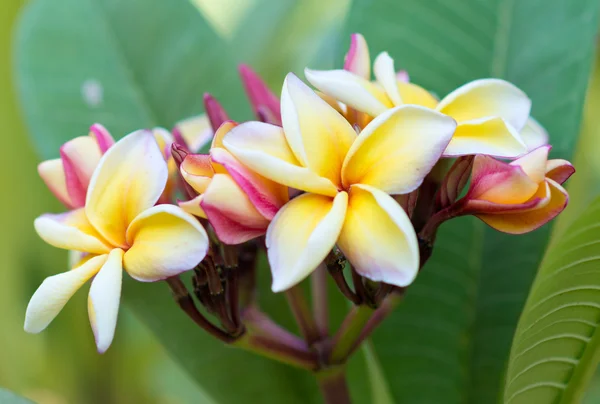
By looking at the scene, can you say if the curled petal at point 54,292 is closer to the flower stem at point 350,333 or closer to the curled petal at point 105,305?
the curled petal at point 105,305

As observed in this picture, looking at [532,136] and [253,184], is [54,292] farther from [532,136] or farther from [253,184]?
[532,136]

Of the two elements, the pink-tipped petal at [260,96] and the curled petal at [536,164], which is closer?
the curled petal at [536,164]

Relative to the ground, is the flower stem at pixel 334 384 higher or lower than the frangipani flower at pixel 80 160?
lower

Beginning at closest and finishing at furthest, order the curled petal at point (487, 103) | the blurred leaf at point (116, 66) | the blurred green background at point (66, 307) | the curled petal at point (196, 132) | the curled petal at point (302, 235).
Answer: the curled petal at point (302, 235) → the curled petal at point (487, 103) → the curled petal at point (196, 132) → the blurred leaf at point (116, 66) → the blurred green background at point (66, 307)

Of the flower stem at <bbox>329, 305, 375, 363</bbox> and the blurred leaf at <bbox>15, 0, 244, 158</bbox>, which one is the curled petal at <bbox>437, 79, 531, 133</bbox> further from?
the blurred leaf at <bbox>15, 0, 244, 158</bbox>

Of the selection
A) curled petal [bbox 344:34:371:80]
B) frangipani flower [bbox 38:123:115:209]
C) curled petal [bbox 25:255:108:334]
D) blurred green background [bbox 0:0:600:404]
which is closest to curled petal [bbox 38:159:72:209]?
frangipani flower [bbox 38:123:115:209]

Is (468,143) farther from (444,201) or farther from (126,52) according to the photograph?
(126,52)

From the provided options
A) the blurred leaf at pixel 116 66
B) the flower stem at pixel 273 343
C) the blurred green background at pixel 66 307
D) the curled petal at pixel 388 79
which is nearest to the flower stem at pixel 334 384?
the flower stem at pixel 273 343
